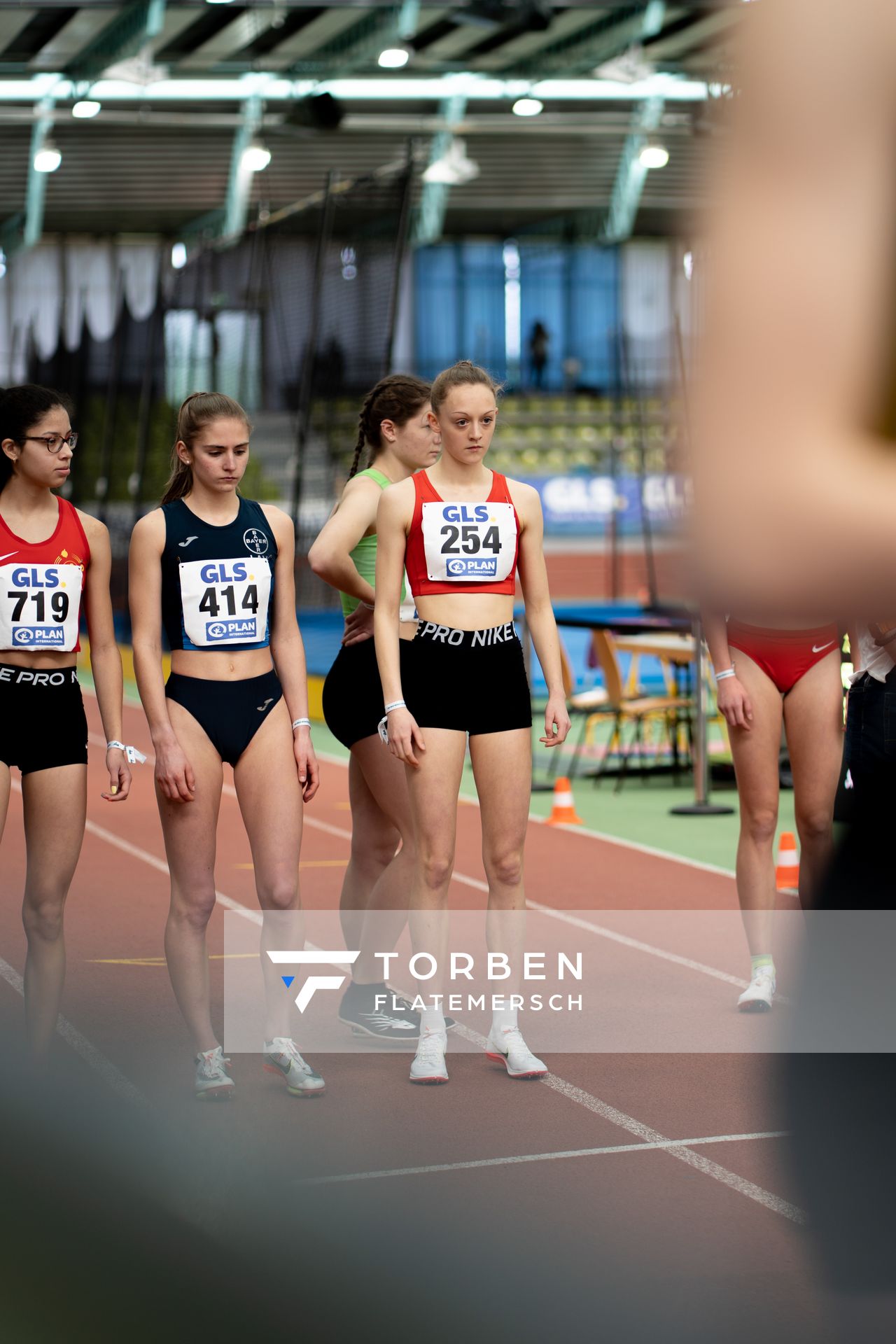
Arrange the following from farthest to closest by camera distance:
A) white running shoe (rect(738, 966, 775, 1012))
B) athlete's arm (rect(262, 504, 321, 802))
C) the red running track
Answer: white running shoe (rect(738, 966, 775, 1012)) → athlete's arm (rect(262, 504, 321, 802)) → the red running track

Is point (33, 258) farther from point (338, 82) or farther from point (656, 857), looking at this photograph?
point (656, 857)

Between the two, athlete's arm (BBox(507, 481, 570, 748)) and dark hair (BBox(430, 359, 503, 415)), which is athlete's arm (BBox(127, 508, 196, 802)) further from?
athlete's arm (BBox(507, 481, 570, 748))

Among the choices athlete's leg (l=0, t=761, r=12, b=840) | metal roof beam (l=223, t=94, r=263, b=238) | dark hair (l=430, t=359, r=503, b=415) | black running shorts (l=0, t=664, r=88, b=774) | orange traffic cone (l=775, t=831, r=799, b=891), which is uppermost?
metal roof beam (l=223, t=94, r=263, b=238)

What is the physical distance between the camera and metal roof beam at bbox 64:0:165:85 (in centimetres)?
2359

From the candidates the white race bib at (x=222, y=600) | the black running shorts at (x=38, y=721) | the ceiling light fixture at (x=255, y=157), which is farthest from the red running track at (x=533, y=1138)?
the ceiling light fixture at (x=255, y=157)

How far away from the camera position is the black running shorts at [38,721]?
423cm

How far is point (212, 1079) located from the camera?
4.34m

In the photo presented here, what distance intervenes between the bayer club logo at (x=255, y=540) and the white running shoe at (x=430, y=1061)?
1.40 m

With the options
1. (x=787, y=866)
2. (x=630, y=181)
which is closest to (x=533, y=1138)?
(x=787, y=866)

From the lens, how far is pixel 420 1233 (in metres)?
3.43

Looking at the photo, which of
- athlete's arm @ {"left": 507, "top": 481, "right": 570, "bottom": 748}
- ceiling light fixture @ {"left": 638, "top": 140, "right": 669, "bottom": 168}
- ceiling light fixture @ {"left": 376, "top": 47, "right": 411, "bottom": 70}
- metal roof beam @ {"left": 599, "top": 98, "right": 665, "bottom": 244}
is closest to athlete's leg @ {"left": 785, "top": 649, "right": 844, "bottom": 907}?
athlete's arm @ {"left": 507, "top": 481, "right": 570, "bottom": 748}

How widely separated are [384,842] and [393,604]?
1008mm

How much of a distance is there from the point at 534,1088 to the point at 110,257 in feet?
105

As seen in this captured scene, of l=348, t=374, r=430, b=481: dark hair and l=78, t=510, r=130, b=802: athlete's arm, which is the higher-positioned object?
l=348, t=374, r=430, b=481: dark hair
